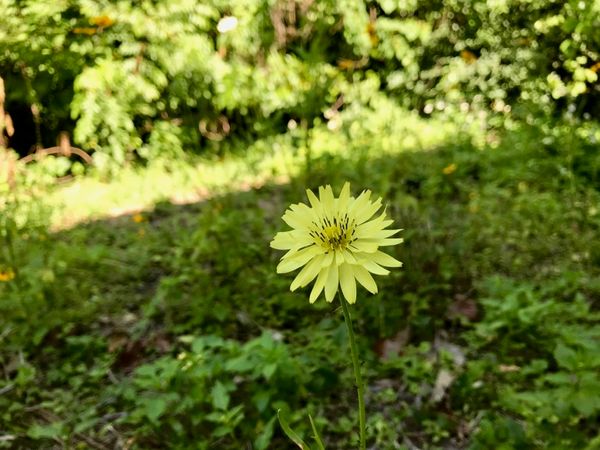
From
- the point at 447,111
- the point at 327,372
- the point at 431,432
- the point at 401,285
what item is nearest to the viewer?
the point at 431,432

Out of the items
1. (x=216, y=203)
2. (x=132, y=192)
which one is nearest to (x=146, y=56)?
(x=132, y=192)

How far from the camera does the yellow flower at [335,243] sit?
94 cm

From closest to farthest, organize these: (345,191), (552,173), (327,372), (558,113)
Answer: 1. (345,191)
2. (327,372)
3. (552,173)
4. (558,113)

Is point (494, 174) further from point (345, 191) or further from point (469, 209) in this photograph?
point (345, 191)

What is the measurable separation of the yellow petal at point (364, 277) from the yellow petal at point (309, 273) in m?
0.06

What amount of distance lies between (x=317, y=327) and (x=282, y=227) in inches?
28.6

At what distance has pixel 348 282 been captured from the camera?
935 mm

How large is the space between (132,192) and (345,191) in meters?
Result: 3.65

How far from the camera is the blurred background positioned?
170 cm

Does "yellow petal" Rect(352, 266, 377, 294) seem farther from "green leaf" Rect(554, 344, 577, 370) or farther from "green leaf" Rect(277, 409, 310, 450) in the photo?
"green leaf" Rect(554, 344, 577, 370)

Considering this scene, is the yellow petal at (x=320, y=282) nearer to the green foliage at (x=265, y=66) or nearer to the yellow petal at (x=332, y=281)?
the yellow petal at (x=332, y=281)

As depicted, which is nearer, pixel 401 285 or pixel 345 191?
pixel 345 191

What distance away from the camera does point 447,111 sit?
520cm

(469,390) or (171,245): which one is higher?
(171,245)
